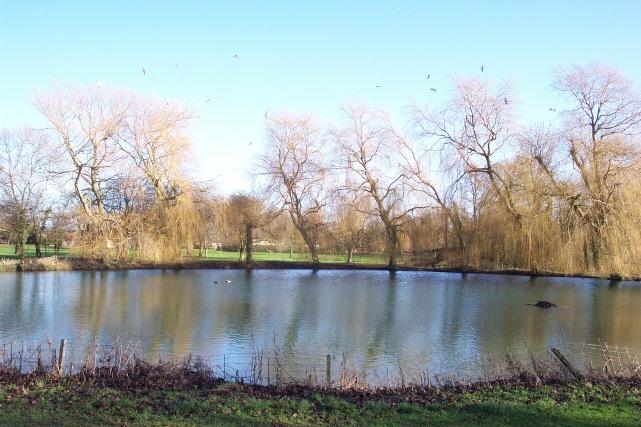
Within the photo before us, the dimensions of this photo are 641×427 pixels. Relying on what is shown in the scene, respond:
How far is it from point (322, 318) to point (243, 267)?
21.3m

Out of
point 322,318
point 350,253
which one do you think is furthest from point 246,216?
point 322,318

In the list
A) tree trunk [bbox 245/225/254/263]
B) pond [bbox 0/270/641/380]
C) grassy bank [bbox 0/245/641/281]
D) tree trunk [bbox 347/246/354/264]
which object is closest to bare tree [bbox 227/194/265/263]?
tree trunk [bbox 245/225/254/263]

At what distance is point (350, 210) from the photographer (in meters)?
38.5

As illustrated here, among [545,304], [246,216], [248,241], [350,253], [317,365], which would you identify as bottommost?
[317,365]

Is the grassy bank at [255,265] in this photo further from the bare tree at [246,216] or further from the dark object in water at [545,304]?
the dark object in water at [545,304]

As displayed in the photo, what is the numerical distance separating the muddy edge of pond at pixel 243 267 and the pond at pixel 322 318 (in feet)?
5.82

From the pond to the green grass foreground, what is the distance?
8.43 feet

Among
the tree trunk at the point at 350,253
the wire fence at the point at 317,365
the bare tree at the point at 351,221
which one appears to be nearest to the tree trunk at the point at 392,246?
the bare tree at the point at 351,221

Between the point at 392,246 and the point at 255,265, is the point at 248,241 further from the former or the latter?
the point at 392,246

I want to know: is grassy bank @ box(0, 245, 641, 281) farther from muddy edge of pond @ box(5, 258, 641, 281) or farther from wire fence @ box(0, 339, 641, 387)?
wire fence @ box(0, 339, 641, 387)

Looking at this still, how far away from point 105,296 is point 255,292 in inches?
221

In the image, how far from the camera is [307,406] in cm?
638

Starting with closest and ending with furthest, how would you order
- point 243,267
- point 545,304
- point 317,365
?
point 317,365, point 545,304, point 243,267

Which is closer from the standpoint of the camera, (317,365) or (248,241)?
(317,365)
